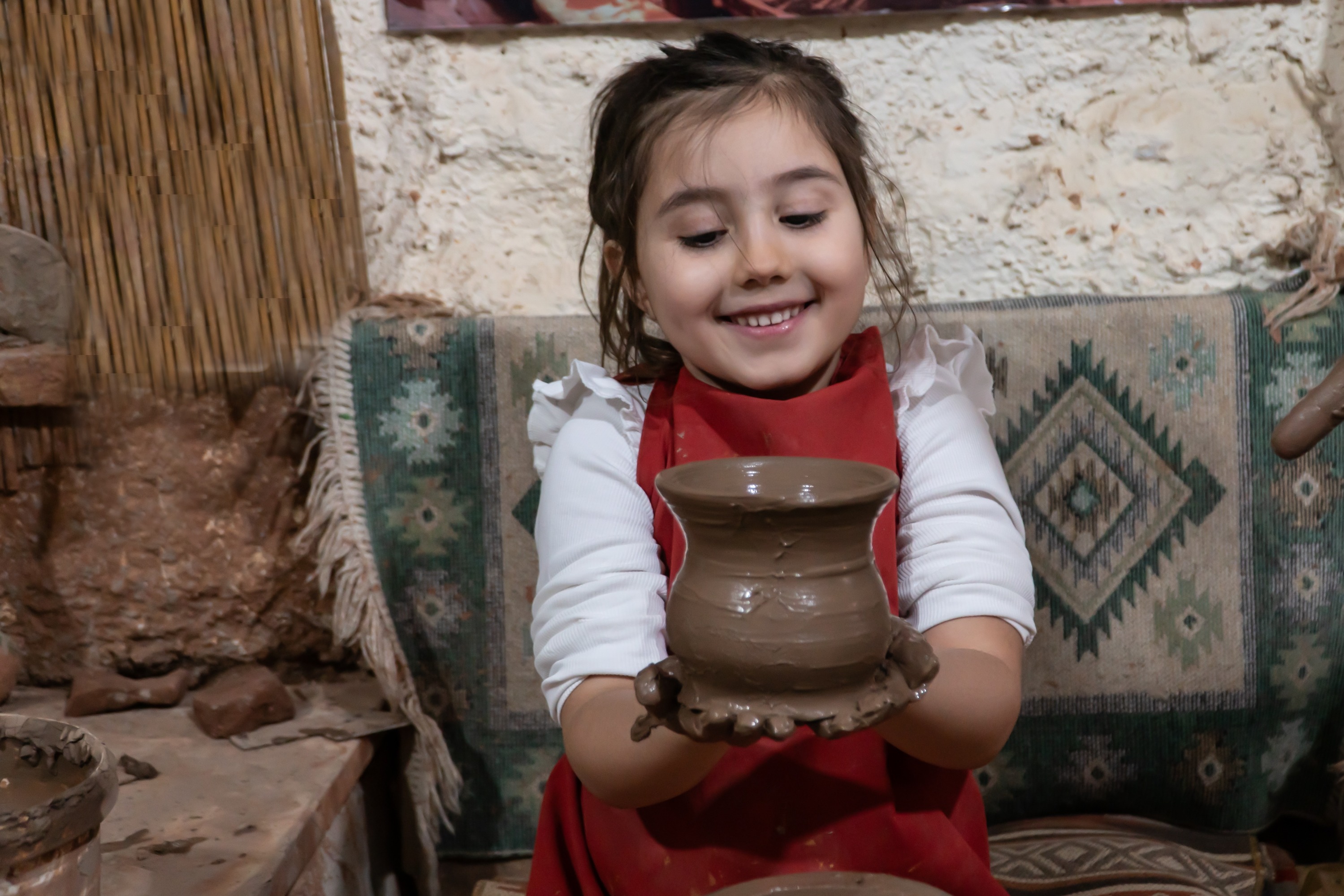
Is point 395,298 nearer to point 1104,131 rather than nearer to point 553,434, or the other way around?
point 553,434

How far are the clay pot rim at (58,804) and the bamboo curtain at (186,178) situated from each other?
2.49ft

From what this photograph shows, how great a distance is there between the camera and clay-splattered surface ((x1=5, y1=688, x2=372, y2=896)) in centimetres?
124

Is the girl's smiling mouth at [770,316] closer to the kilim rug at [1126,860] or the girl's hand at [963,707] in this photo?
the girl's hand at [963,707]

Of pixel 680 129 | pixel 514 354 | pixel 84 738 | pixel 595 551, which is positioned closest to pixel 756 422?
pixel 595 551

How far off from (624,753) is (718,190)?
1.94ft

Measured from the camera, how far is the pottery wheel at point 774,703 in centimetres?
76

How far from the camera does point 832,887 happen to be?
859mm

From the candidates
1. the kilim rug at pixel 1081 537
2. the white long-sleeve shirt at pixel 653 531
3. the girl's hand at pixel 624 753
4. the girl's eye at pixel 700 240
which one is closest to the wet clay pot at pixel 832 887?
the girl's hand at pixel 624 753

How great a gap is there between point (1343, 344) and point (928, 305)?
2.00 feet

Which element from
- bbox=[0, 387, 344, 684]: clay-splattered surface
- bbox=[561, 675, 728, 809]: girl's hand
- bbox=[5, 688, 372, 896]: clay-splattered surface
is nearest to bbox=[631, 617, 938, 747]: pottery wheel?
bbox=[561, 675, 728, 809]: girl's hand

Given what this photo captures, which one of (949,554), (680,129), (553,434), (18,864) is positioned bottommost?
(18,864)

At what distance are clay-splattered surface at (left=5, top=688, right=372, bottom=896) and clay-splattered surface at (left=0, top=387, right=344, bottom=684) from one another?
0.12 metres

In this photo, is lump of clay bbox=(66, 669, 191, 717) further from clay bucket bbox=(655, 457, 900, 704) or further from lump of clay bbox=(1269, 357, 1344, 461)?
lump of clay bbox=(1269, 357, 1344, 461)

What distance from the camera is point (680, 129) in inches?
45.3
